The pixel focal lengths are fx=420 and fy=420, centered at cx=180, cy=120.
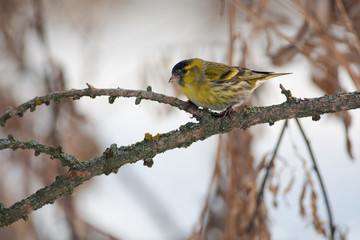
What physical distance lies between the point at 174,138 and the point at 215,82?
1.10m

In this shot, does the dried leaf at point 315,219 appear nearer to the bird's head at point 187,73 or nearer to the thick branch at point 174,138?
the thick branch at point 174,138

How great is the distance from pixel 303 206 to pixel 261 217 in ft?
1.20

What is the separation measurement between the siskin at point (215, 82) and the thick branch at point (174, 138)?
0.65 meters

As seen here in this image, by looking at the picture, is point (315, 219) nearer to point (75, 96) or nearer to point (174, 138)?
point (174, 138)

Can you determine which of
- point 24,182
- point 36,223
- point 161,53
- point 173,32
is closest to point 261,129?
point 161,53

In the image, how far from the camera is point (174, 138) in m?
1.93

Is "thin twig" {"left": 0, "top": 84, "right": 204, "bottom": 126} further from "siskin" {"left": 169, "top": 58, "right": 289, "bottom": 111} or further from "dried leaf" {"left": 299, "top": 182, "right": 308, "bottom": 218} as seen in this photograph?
"dried leaf" {"left": 299, "top": 182, "right": 308, "bottom": 218}

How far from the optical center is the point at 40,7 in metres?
3.96

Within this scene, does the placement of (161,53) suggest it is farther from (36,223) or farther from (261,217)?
Result: (36,223)

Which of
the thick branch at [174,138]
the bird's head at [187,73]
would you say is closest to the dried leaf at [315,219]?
the thick branch at [174,138]

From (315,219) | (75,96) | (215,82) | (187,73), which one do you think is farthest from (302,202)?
(75,96)

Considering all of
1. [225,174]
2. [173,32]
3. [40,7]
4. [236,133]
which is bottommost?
[225,174]

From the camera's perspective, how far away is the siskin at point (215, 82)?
2752 mm

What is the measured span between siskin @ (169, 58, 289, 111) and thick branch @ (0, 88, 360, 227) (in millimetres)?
653
